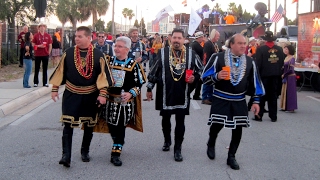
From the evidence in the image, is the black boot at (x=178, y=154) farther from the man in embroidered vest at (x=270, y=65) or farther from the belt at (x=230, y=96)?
the man in embroidered vest at (x=270, y=65)

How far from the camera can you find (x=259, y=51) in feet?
32.8

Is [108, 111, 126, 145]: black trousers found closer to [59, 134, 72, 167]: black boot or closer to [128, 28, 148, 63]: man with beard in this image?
[59, 134, 72, 167]: black boot

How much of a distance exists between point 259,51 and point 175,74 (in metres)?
4.05

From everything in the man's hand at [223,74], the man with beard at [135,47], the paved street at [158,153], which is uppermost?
the man with beard at [135,47]

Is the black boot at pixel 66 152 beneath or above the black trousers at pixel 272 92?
beneath

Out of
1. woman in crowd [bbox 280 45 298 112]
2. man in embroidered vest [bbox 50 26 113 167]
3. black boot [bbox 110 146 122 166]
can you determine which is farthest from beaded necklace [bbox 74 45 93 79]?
woman in crowd [bbox 280 45 298 112]

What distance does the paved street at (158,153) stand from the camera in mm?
5984

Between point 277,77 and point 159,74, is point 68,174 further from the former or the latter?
point 277,77

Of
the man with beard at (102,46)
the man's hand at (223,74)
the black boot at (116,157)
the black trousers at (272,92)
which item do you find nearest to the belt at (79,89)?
the black boot at (116,157)

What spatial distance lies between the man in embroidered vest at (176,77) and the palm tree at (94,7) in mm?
46507

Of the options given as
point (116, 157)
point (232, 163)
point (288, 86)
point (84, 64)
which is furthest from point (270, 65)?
point (84, 64)

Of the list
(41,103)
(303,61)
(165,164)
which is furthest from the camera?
(303,61)

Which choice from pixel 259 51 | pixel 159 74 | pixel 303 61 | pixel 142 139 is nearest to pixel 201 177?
pixel 159 74

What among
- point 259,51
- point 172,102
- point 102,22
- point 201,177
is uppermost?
point 102,22
